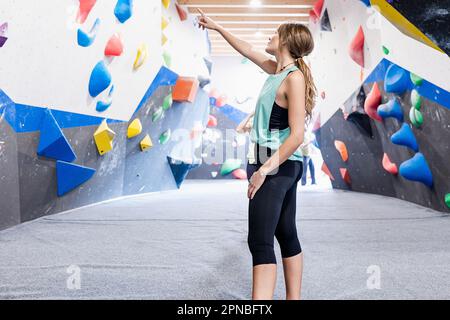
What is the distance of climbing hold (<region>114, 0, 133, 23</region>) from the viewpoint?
372 centimetres

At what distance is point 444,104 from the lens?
119 inches

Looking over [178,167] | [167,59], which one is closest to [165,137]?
[178,167]

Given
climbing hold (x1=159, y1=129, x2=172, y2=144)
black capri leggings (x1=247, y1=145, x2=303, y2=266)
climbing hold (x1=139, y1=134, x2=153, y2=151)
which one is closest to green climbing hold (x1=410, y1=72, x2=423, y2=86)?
black capri leggings (x1=247, y1=145, x2=303, y2=266)

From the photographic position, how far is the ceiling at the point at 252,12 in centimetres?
568

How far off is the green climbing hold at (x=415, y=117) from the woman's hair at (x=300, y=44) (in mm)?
2392

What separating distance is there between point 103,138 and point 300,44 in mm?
2832

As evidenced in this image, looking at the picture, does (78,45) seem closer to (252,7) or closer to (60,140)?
(60,140)

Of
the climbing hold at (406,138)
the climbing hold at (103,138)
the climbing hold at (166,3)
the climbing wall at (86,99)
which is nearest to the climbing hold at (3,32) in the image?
the climbing wall at (86,99)

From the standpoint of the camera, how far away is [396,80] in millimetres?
3557

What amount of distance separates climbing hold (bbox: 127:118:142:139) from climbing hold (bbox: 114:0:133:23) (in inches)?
40.2

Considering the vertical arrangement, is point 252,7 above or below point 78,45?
below

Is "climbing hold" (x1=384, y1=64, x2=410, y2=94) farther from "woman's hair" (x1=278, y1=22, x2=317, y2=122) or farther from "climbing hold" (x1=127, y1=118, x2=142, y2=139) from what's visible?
"woman's hair" (x1=278, y1=22, x2=317, y2=122)

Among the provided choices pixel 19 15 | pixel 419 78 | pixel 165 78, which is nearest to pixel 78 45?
pixel 19 15
